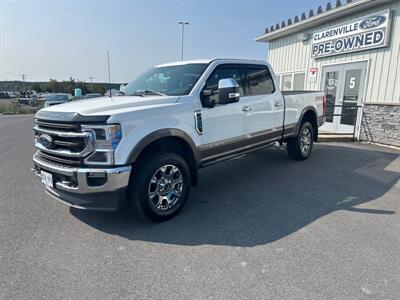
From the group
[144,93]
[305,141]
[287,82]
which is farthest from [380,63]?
[144,93]

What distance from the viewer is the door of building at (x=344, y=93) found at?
902cm

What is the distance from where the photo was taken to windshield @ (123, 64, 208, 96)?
4.00m

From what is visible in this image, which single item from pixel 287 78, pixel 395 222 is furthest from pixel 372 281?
pixel 287 78

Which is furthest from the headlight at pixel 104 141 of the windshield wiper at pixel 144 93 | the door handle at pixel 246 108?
the door handle at pixel 246 108

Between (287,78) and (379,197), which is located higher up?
(287,78)

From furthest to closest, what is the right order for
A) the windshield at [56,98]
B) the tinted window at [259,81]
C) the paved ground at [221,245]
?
the windshield at [56,98] → the tinted window at [259,81] → the paved ground at [221,245]

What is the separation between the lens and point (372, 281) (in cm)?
244

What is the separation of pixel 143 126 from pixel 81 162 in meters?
0.78

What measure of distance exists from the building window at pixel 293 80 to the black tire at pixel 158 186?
9251mm

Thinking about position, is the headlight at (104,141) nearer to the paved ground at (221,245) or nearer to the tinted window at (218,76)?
the paved ground at (221,245)

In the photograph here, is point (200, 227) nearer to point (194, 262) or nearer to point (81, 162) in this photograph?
point (194, 262)

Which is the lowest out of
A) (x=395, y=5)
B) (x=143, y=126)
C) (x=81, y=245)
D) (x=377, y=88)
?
(x=81, y=245)

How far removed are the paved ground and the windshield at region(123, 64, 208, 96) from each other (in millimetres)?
1717

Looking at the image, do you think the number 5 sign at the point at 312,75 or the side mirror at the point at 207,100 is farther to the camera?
the number 5 sign at the point at 312,75
